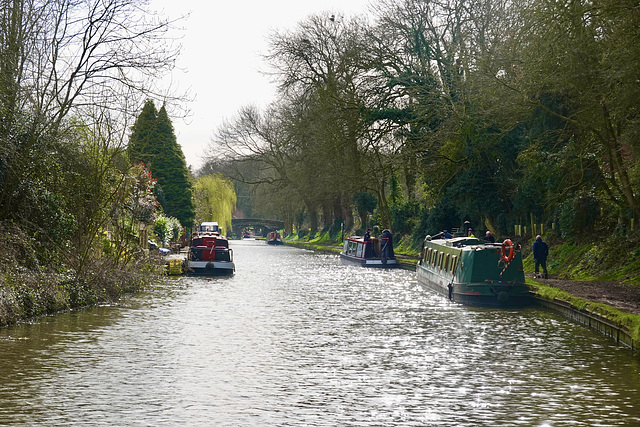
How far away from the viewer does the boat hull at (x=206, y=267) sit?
1287 inches

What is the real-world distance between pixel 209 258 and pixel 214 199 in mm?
40886

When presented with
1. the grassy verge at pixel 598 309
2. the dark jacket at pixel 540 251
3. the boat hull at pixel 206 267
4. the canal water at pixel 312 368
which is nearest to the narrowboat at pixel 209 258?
the boat hull at pixel 206 267

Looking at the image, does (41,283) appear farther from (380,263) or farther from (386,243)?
(380,263)

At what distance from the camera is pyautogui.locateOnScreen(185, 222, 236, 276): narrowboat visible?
3275 cm

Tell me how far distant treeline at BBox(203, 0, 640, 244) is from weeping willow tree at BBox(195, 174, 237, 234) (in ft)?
38.7

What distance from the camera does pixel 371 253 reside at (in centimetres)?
4088

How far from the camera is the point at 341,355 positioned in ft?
43.8

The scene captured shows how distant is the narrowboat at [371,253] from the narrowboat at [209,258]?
27.6ft

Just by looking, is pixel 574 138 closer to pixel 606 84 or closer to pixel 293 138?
pixel 606 84

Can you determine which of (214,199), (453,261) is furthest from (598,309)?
(214,199)

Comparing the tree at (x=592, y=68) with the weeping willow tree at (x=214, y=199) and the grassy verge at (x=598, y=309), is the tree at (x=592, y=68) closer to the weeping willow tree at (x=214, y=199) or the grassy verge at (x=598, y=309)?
the grassy verge at (x=598, y=309)

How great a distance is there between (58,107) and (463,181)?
20478mm

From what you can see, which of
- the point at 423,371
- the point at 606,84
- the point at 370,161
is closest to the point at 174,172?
the point at 370,161

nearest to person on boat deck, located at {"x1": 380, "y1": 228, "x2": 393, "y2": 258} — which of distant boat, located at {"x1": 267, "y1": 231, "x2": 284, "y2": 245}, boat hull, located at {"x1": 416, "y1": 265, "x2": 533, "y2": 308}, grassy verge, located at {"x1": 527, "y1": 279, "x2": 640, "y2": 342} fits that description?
boat hull, located at {"x1": 416, "y1": 265, "x2": 533, "y2": 308}
